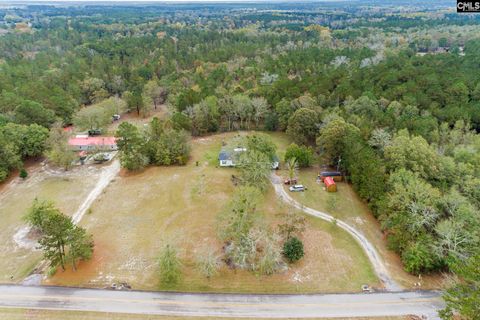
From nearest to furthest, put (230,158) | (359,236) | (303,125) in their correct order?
(359,236) < (230,158) < (303,125)

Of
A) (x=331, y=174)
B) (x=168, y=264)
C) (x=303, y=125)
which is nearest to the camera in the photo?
(x=168, y=264)

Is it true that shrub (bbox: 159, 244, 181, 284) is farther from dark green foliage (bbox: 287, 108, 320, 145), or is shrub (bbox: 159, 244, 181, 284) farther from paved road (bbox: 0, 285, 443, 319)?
dark green foliage (bbox: 287, 108, 320, 145)

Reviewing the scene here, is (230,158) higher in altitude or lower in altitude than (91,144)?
lower

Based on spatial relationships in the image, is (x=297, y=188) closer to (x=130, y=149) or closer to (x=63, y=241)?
(x=130, y=149)

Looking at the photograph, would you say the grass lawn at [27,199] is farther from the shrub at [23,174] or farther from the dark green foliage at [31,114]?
the dark green foliage at [31,114]

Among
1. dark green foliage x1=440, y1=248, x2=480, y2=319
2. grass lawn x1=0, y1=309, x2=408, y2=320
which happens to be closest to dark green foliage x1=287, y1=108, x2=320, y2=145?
grass lawn x1=0, y1=309, x2=408, y2=320

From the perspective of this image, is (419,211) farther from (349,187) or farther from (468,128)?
(468,128)

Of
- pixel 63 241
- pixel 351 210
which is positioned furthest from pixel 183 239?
pixel 351 210

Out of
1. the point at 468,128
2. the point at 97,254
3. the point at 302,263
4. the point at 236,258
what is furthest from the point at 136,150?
the point at 468,128
